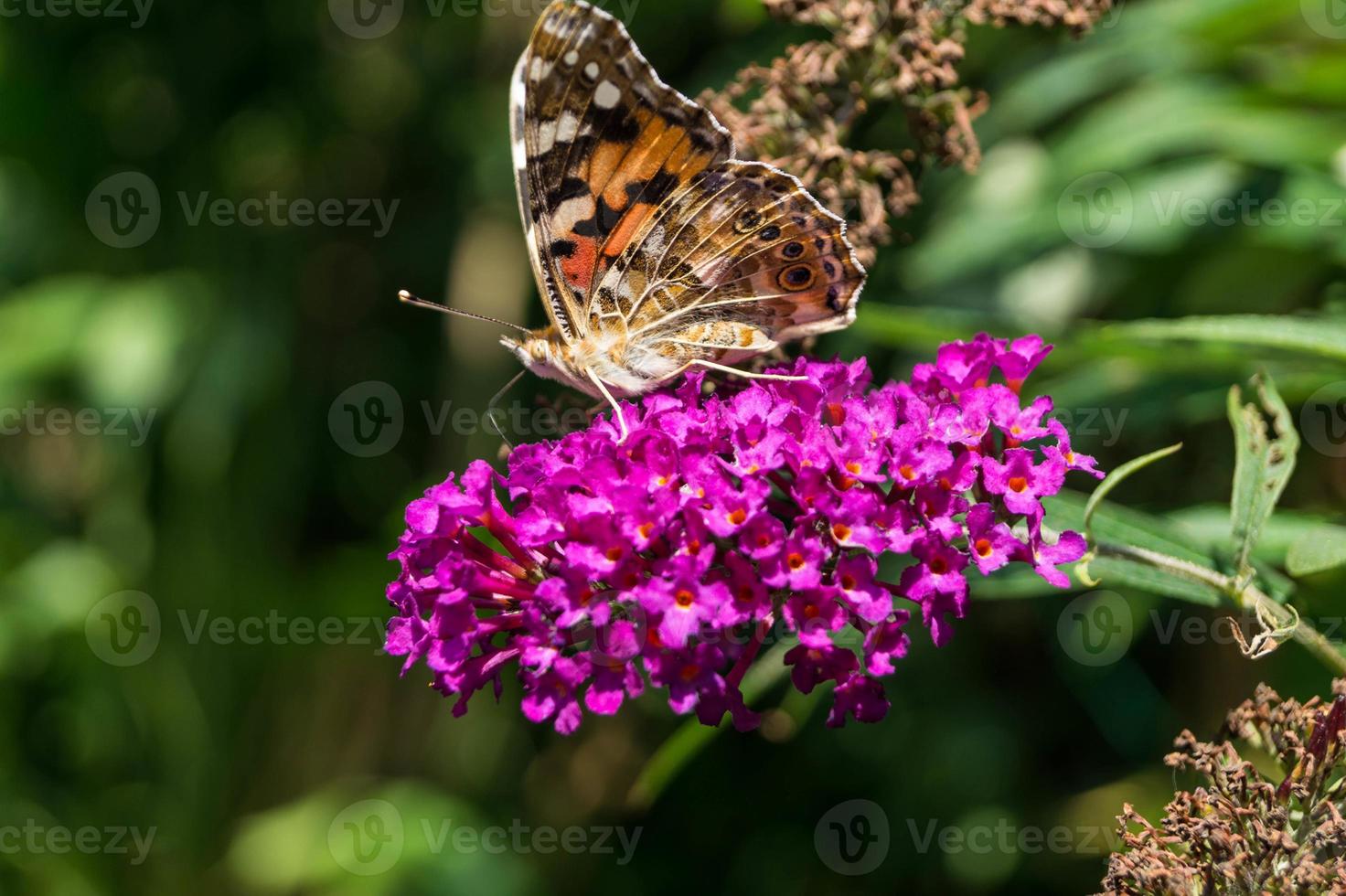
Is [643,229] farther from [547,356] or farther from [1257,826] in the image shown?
[1257,826]

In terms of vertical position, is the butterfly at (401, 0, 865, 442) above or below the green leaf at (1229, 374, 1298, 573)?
above

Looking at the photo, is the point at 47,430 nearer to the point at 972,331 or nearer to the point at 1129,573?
the point at 972,331

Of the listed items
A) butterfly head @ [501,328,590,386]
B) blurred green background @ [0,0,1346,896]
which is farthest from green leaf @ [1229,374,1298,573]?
butterfly head @ [501,328,590,386]

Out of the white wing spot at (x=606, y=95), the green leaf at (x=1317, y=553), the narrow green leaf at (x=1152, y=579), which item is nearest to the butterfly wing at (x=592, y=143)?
the white wing spot at (x=606, y=95)

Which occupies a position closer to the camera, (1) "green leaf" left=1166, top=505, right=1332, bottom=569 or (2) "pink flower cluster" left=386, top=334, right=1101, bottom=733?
(2) "pink flower cluster" left=386, top=334, right=1101, bottom=733

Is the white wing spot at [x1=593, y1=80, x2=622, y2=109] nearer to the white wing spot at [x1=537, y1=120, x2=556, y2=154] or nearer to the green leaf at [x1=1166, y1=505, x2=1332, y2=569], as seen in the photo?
the white wing spot at [x1=537, y1=120, x2=556, y2=154]

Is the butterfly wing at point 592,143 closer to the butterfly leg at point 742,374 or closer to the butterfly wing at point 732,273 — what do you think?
the butterfly wing at point 732,273

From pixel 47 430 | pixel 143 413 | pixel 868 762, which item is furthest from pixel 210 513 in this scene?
pixel 868 762
